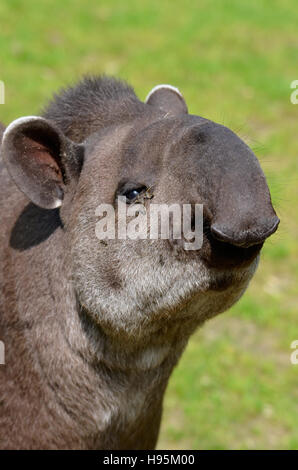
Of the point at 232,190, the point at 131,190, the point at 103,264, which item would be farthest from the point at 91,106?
the point at 232,190

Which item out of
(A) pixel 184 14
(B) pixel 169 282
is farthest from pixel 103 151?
(A) pixel 184 14

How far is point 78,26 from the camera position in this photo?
1512 centimetres

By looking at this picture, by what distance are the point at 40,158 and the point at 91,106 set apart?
513 millimetres

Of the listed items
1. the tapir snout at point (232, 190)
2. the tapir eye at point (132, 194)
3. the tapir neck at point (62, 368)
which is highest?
the tapir snout at point (232, 190)

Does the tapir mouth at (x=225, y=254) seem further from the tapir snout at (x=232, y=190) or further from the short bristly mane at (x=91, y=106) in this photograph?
the short bristly mane at (x=91, y=106)

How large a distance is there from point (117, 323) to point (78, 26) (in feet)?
40.2

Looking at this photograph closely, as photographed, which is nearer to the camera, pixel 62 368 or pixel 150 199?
pixel 150 199

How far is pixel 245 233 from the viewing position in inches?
129

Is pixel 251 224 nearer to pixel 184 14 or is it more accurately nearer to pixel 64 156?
pixel 64 156

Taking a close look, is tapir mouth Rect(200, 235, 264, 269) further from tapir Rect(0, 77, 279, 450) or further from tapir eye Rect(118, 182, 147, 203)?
tapir eye Rect(118, 182, 147, 203)

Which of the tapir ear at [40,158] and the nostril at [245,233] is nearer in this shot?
the nostril at [245,233]

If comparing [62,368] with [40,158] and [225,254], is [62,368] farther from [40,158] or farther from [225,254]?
[225,254]

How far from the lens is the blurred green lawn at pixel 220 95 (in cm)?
746

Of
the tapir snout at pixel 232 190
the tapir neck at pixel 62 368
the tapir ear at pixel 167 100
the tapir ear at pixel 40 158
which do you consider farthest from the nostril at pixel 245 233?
the tapir ear at pixel 167 100
